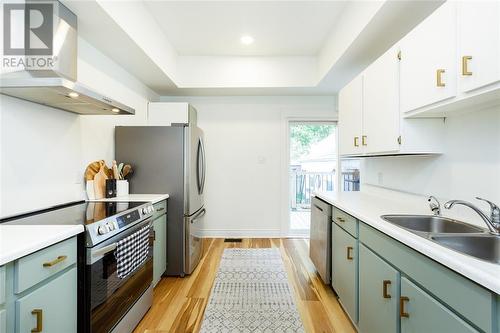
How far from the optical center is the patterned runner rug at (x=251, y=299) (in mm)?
1949

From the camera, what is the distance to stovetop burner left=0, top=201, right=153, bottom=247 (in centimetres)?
140

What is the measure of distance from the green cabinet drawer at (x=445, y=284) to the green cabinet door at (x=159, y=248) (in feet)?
6.49

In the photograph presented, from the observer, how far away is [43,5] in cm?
164

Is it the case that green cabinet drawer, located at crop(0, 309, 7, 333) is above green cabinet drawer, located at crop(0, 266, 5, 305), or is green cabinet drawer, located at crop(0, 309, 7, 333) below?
below

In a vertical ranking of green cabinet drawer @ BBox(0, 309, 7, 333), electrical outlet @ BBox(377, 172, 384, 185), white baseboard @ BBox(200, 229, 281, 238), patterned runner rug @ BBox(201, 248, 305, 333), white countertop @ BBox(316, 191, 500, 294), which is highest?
electrical outlet @ BBox(377, 172, 384, 185)

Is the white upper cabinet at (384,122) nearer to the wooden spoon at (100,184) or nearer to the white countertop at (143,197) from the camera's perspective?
the white countertop at (143,197)

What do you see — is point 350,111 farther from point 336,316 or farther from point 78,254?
point 78,254

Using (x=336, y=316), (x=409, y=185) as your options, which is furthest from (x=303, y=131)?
(x=336, y=316)

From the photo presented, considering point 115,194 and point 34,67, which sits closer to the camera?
point 34,67

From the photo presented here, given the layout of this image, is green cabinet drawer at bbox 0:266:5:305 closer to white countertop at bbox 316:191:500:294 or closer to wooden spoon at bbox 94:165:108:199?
wooden spoon at bbox 94:165:108:199

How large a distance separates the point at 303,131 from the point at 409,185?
93.4 inches

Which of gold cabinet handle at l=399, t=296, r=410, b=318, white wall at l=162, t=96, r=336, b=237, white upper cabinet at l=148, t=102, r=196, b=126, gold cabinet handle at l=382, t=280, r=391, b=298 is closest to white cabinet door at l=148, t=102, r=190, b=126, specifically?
white upper cabinet at l=148, t=102, r=196, b=126

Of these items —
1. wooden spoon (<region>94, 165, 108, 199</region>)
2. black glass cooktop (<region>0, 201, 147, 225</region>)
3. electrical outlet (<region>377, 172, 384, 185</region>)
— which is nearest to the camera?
black glass cooktop (<region>0, 201, 147, 225</region>)

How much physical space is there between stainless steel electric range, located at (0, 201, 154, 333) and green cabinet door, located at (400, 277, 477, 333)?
1661mm
